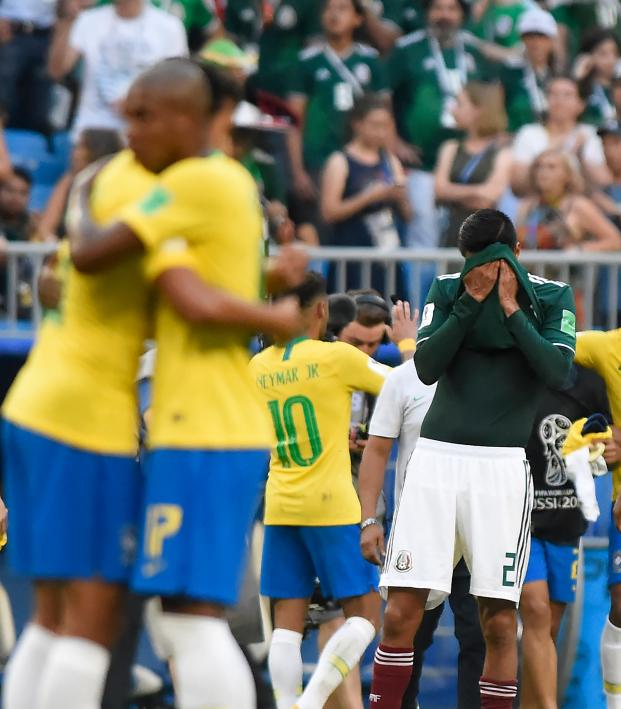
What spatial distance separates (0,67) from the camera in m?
13.8

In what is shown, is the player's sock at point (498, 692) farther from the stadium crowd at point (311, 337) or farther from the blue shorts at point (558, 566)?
the blue shorts at point (558, 566)

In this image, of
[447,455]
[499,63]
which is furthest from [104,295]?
[499,63]

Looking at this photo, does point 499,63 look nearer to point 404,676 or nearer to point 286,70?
point 286,70

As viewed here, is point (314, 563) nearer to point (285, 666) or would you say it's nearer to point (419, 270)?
point (285, 666)

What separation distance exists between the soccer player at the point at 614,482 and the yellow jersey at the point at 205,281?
3.46 m

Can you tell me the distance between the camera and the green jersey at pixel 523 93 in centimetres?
1346

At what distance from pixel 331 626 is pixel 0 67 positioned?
6.68 meters

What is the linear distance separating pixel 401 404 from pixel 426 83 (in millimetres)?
5665

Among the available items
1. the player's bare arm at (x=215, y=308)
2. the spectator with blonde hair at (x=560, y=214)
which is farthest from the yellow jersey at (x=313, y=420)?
the spectator with blonde hair at (x=560, y=214)

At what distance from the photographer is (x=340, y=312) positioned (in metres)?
8.75

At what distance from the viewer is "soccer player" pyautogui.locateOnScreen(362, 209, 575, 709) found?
22.7ft

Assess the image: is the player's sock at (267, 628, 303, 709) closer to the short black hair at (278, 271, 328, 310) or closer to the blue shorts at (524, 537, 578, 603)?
the blue shorts at (524, 537, 578, 603)

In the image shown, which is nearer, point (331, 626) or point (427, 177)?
point (331, 626)

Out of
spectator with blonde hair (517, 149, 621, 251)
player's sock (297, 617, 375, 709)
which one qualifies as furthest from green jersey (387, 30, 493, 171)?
player's sock (297, 617, 375, 709)
